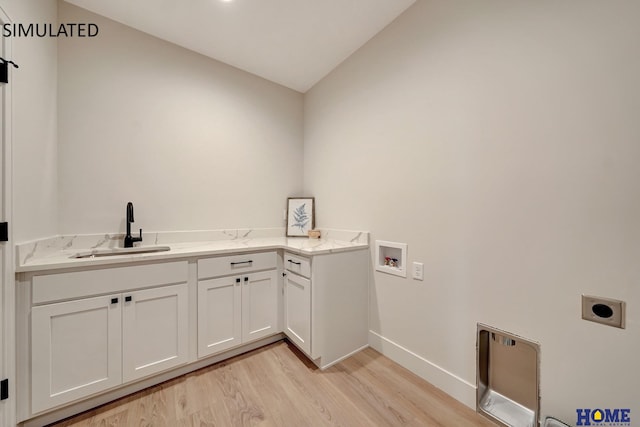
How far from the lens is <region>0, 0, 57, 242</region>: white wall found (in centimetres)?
128

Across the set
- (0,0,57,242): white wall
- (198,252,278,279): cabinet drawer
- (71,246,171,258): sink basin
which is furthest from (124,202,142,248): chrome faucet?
(198,252,278,279): cabinet drawer

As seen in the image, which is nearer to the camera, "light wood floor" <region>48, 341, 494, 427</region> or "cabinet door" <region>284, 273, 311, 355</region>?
"light wood floor" <region>48, 341, 494, 427</region>

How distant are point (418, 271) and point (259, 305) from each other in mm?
1349

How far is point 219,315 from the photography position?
6.07 feet

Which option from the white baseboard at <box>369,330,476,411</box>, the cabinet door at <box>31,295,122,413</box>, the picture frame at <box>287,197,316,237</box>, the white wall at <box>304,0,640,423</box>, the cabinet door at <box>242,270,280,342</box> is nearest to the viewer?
the white wall at <box>304,0,640,423</box>

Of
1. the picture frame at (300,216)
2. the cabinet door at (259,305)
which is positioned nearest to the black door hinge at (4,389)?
the cabinet door at (259,305)

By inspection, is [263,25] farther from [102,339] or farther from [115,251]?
[102,339]

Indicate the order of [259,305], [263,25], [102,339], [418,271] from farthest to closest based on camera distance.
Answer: [259,305] → [263,25] → [418,271] → [102,339]

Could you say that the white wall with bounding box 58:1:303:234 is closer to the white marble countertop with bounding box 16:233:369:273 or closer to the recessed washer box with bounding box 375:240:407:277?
the white marble countertop with bounding box 16:233:369:273

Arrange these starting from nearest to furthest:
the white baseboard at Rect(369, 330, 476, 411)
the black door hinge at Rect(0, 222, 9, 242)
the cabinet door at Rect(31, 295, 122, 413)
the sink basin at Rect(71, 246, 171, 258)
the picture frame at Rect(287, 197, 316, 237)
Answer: the black door hinge at Rect(0, 222, 9, 242) < the cabinet door at Rect(31, 295, 122, 413) < the white baseboard at Rect(369, 330, 476, 411) < the sink basin at Rect(71, 246, 171, 258) < the picture frame at Rect(287, 197, 316, 237)

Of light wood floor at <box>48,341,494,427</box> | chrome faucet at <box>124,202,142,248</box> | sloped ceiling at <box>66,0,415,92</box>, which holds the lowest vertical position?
light wood floor at <box>48,341,494,427</box>

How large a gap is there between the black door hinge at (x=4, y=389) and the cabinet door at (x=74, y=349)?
0.30 feet

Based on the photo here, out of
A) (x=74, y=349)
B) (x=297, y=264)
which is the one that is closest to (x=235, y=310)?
(x=297, y=264)

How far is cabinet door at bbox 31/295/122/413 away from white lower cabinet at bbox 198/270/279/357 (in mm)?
498
